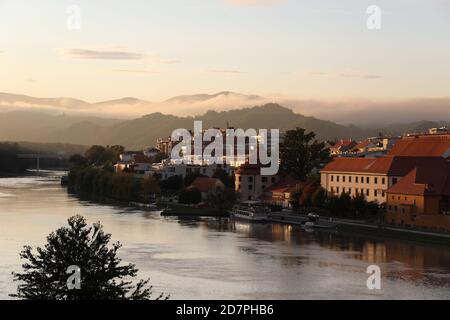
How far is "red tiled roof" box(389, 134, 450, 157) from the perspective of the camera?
1094 inches

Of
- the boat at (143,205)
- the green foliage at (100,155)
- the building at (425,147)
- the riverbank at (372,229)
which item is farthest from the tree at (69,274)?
the green foliage at (100,155)

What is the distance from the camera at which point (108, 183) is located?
40.2m

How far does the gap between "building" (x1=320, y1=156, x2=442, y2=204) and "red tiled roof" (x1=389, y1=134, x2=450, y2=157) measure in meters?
1.42

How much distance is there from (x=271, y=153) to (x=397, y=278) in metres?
25.8

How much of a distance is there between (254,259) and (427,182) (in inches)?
343

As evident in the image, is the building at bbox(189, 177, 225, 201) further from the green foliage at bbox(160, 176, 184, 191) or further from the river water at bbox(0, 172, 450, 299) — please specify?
the river water at bbox(0, 172, 450, 299)

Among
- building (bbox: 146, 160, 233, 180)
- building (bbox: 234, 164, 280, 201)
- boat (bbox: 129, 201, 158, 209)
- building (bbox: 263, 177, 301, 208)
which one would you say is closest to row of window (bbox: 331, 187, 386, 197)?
building (bbox: 263, 177, 301, 208)

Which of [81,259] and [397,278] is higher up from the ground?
[81,259]

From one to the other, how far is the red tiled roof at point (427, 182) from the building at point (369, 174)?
1.60ft

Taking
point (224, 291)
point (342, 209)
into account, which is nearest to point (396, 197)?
point (342, 209)

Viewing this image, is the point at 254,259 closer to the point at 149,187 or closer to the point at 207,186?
the point at 207,186

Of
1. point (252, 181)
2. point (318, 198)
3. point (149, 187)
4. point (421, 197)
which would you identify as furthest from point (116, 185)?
point (421, 197)
